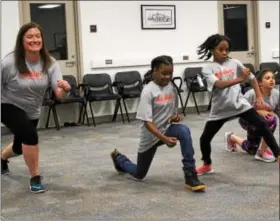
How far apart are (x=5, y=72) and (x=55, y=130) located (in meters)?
3.72

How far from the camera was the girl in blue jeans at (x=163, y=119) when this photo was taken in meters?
3.27

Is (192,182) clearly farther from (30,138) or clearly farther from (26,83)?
(26,83)

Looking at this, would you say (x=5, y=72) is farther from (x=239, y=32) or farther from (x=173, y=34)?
(x=239, y=32)

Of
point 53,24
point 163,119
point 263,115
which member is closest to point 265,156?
point 263,115

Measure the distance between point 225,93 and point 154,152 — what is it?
2.36ft

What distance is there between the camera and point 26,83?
10.9 ft

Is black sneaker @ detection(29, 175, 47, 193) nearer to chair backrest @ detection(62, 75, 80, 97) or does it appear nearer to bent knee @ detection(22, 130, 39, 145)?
bent knee @ detection(22, 130, 39, 145)

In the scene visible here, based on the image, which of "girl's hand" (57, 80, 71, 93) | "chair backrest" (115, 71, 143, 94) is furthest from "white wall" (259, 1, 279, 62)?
"girl's hand" (57, 80, 71, 93)

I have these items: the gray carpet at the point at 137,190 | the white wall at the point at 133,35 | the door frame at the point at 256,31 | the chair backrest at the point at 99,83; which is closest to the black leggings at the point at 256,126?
the gray carpet at the point at 137,190

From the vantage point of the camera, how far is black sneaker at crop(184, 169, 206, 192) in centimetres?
326

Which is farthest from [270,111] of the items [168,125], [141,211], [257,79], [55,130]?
[55,130]

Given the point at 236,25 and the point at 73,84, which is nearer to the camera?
the point at 73,84

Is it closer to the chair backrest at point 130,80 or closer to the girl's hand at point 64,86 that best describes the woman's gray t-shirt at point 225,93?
the girl's hand at point 64,86

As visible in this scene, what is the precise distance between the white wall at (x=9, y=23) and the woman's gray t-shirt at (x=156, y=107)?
4.32m
